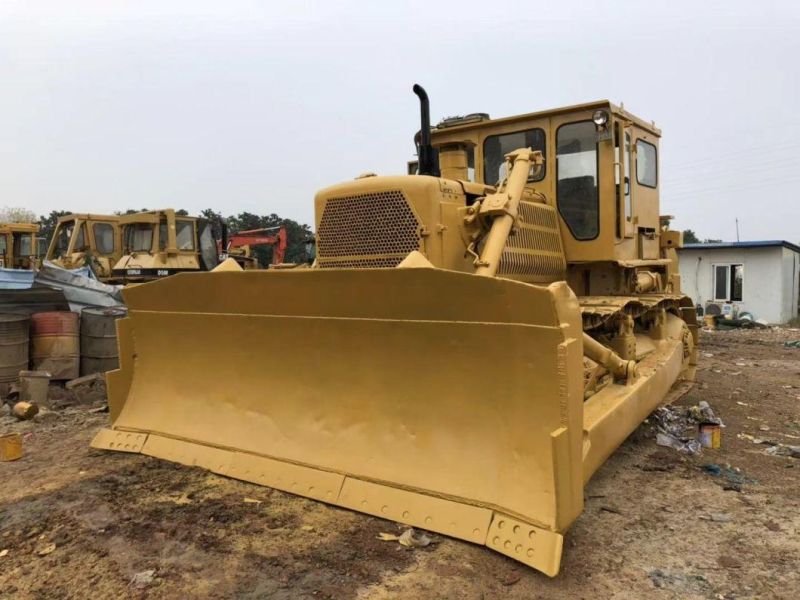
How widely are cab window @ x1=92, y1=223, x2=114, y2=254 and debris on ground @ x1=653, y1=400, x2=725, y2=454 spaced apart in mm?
12843

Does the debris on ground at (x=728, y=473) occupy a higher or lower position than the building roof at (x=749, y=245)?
lower

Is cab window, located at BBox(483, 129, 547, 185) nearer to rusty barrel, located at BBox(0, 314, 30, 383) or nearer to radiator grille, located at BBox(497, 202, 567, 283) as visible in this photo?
radiator grille, located at BBox(497, 202, 567, 283)

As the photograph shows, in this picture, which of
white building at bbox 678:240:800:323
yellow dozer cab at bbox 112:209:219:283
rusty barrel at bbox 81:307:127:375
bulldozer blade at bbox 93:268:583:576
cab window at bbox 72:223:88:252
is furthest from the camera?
white building at bbox 678:240:800:323

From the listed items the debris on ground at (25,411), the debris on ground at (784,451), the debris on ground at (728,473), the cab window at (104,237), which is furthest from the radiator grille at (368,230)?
the cab window at (104,237)

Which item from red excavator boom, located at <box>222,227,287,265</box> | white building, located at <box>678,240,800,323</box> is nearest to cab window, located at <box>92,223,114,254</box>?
red excavator boom, located at <box>222,227,287,265</box>

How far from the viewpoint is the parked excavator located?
16.9 metres

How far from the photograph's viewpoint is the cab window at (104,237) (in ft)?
47.7

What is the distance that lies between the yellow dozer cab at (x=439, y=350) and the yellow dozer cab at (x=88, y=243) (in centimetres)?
1059

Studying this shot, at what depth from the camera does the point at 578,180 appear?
564cm

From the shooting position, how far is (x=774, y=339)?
15625mm

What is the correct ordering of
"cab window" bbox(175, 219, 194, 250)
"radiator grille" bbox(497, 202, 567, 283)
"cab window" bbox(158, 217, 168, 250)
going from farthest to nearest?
"cab window" bbox(175, 219, 194, 250) < "cab window" bbox(158, 217, 168, 250) < "radiator grille" bbox(497, 202, 567, 283)

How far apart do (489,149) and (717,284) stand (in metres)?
18.4

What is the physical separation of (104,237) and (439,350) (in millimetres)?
13504

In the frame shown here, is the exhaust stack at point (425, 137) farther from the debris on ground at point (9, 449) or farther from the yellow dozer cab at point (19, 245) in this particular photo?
the yellow dozer cab at point (19, 245)
